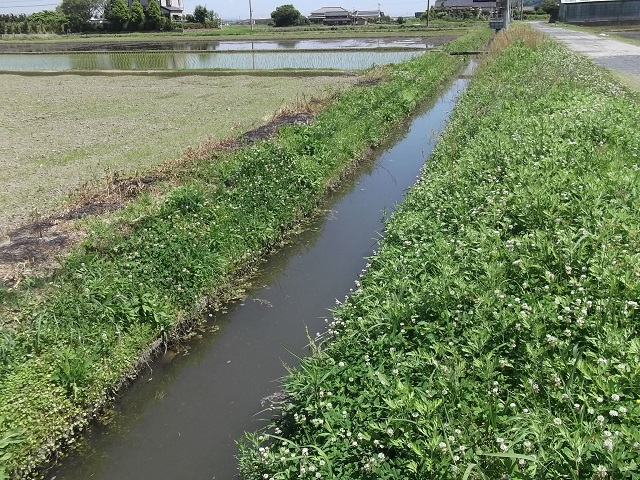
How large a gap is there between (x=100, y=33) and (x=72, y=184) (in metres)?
69.5

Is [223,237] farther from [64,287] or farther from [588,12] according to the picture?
[588,12]

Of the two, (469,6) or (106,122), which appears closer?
(106,122)

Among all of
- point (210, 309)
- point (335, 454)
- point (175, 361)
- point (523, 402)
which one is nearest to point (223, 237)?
point (210, 309)

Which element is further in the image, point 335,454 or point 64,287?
point 64,287

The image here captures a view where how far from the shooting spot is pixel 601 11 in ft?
188

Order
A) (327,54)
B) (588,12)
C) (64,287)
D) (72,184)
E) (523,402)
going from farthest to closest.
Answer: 1. (588,12)
2. (327,54)
3. (72,184)
4. (64,287)
5. (523,402)

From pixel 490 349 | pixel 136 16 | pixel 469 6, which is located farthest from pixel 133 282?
pixel 469 6

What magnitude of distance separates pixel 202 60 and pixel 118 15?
4250 cm

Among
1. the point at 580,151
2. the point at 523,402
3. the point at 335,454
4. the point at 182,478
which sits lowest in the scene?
the point at 182,478

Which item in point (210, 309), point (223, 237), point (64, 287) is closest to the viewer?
point (64, 287)

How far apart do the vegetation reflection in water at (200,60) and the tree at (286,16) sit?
49.1 meters

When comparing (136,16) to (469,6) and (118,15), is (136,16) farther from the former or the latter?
(469,6)

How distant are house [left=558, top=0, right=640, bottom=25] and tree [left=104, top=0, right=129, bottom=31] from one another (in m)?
57.4

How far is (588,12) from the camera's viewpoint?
58.4 m
